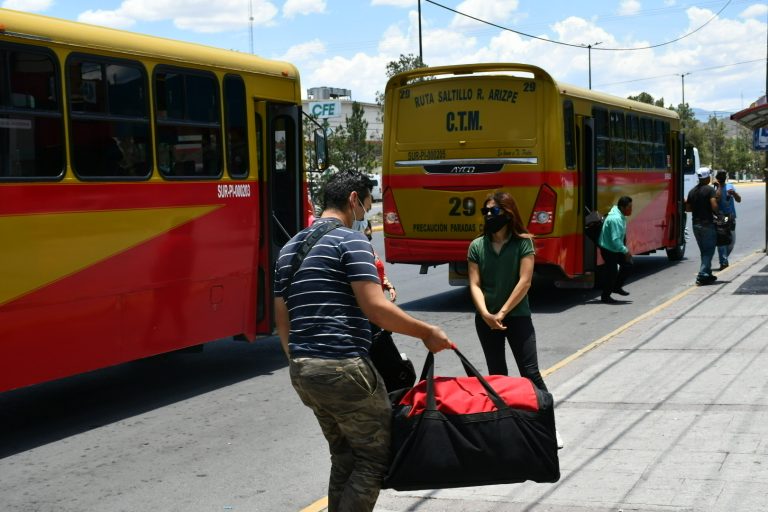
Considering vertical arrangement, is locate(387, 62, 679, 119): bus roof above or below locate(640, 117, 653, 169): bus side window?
above

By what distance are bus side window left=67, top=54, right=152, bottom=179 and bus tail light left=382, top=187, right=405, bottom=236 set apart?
254 inches

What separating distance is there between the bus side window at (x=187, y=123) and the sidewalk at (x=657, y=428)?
3667 millimetres

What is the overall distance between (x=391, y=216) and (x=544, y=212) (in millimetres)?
2198

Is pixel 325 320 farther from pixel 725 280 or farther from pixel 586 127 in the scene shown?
pixel 725 280

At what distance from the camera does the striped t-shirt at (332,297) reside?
451 centimetres

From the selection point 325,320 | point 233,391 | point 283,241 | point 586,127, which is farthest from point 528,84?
point 325,320

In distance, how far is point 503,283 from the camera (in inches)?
275

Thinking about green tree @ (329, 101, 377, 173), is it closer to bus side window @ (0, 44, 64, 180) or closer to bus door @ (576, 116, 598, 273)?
bus door @ (576, 116, 598, 273)

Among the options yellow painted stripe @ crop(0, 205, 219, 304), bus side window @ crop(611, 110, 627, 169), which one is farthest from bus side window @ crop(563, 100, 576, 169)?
yellow painted stripe @ crop(0, 205, 219, 304)

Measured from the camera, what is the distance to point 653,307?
1470 centimetres

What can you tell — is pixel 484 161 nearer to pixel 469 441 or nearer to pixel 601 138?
pixel 601 138

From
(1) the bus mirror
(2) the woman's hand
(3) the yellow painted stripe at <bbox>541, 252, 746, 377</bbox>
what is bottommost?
(3) the yellow painted stripe at <bbox>541, 252, 746, 377</bbox>

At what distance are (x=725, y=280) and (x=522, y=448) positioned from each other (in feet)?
43.6

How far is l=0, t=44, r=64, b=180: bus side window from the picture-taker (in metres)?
7.43
